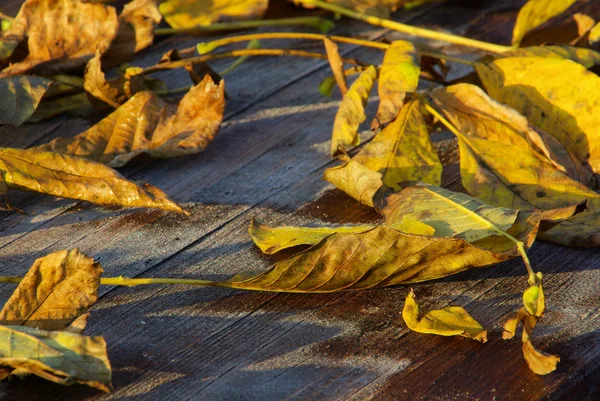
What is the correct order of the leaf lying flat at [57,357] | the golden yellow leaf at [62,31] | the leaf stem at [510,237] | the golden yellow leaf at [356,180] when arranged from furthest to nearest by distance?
the golden yellow leaf at [62,31] → the golden yellow leaf at [356,180] → the leaf stem at [510,237] → the leaf lying flat at [57,357]

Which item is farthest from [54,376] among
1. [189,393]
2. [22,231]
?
[22,231]

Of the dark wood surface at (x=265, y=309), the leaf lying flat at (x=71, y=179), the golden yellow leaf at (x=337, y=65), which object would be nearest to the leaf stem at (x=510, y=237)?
the dark wood surface at (x=265, y=309)

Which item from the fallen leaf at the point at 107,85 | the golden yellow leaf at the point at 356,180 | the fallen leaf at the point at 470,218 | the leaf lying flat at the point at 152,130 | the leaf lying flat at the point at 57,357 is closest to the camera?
the leaf lying flat at the point at 57,357

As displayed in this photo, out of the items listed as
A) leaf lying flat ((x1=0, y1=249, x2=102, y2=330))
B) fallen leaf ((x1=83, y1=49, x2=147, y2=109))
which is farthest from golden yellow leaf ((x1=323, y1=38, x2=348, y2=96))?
leaf lying flat ((x1=0, y1=249, x2=102, y2=330))

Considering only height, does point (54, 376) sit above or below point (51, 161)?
below

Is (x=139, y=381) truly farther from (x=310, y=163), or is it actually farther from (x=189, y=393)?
(x=310, y=163)

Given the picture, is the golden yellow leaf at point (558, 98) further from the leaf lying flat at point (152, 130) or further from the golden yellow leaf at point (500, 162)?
the leaf lying flat at point (152, 130)
